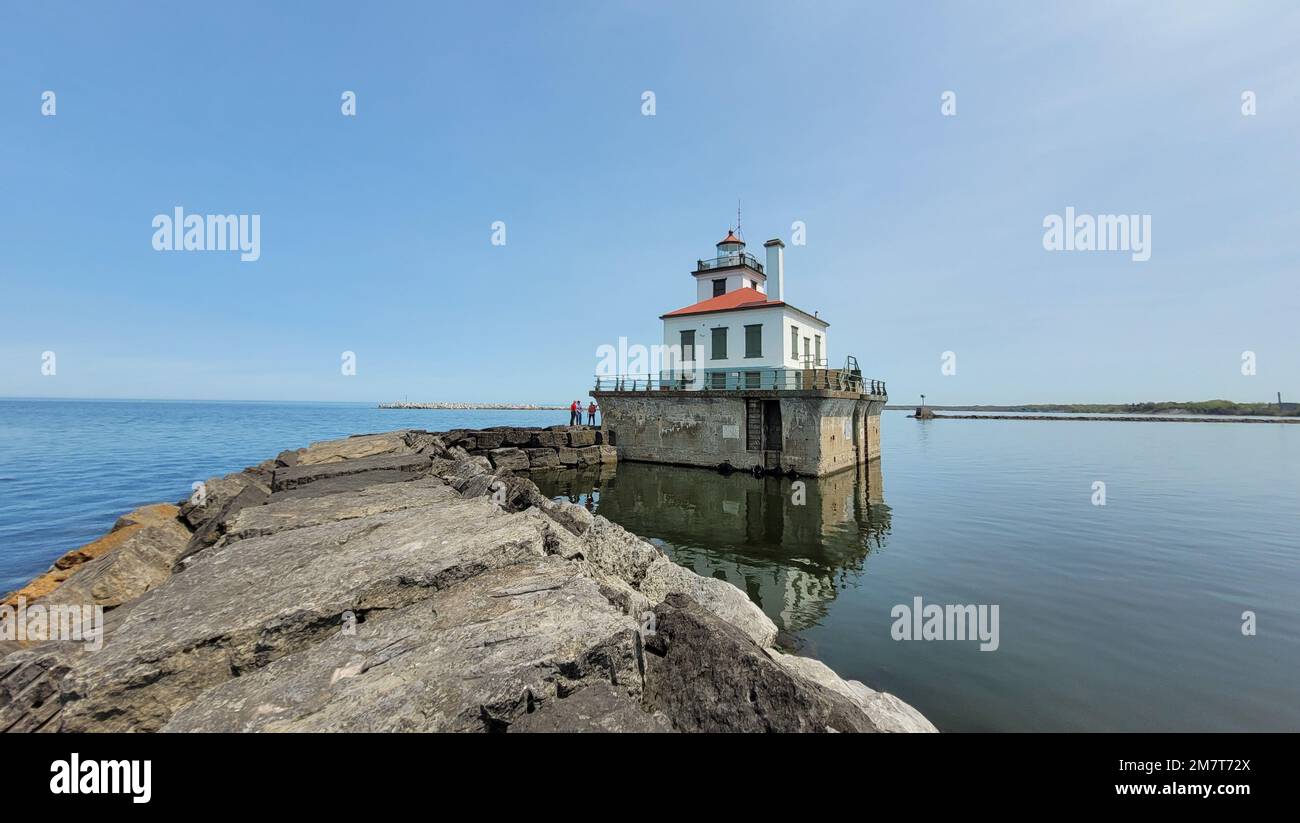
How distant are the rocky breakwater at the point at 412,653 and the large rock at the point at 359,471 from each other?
3.64m

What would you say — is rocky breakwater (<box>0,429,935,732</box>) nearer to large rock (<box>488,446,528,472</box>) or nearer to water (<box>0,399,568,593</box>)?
water (<box>0,399,568,593</box>)

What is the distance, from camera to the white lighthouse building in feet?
88.1

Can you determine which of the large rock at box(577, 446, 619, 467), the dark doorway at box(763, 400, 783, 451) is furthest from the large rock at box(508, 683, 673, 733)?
the large rock at box(577, 446, 619, 467)

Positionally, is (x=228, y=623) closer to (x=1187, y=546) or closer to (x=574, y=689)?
(x=574, y=689)

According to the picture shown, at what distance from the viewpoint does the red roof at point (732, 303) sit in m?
27.9

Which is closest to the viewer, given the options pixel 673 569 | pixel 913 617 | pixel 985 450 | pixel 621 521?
pixel 673 569

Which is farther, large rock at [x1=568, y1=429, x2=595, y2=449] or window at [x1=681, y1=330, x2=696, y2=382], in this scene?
window at [x1=681, y1=330, x2=696, y2=382]

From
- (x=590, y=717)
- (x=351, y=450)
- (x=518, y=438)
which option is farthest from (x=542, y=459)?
(x=590, y=717)

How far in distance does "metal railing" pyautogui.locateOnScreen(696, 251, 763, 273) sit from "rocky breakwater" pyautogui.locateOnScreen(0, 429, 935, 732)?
32.0 meters

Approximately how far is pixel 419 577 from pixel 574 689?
7.04ft

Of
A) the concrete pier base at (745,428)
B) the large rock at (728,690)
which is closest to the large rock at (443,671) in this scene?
the large rock at (728,690)

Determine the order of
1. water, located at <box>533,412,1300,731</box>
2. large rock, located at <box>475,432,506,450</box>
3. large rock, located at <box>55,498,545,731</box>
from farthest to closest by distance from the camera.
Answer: large rock, located at <box>475,432,506,450</box> → water, located at <box>533,412,1300,731</box> → large rock, located at <box>55,498,545,731</box>

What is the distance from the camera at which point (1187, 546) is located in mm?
12734
